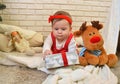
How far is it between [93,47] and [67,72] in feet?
0.77

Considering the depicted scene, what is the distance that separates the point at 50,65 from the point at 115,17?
0.64 m

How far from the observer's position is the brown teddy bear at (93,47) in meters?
1.19

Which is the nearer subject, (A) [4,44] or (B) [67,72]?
(B) [67,72]

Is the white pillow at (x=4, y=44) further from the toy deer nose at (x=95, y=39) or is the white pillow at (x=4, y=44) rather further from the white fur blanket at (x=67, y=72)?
the toy deer nose at (x=95, y=39)

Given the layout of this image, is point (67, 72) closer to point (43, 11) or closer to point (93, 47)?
point (93, 47)

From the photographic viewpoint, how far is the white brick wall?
65.2 inches

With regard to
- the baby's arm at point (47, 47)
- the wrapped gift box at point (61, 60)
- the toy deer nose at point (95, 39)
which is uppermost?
the toy deer nose at point (95, 39)

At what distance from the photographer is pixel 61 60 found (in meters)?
1.13

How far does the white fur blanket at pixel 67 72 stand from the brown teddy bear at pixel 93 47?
5 cm

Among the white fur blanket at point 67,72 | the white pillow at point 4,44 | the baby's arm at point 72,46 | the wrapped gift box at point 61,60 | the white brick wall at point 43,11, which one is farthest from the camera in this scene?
the white brick wall at point 43,11

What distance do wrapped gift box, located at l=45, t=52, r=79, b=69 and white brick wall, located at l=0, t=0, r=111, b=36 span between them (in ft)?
2.08

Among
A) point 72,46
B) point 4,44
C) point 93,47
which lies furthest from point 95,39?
point 4,44

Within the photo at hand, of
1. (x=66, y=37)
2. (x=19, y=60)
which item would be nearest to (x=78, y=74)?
(x=66, y=37)

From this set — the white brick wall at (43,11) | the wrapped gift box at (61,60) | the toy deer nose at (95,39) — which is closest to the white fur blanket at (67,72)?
the wrapped gift box at (61,60)
